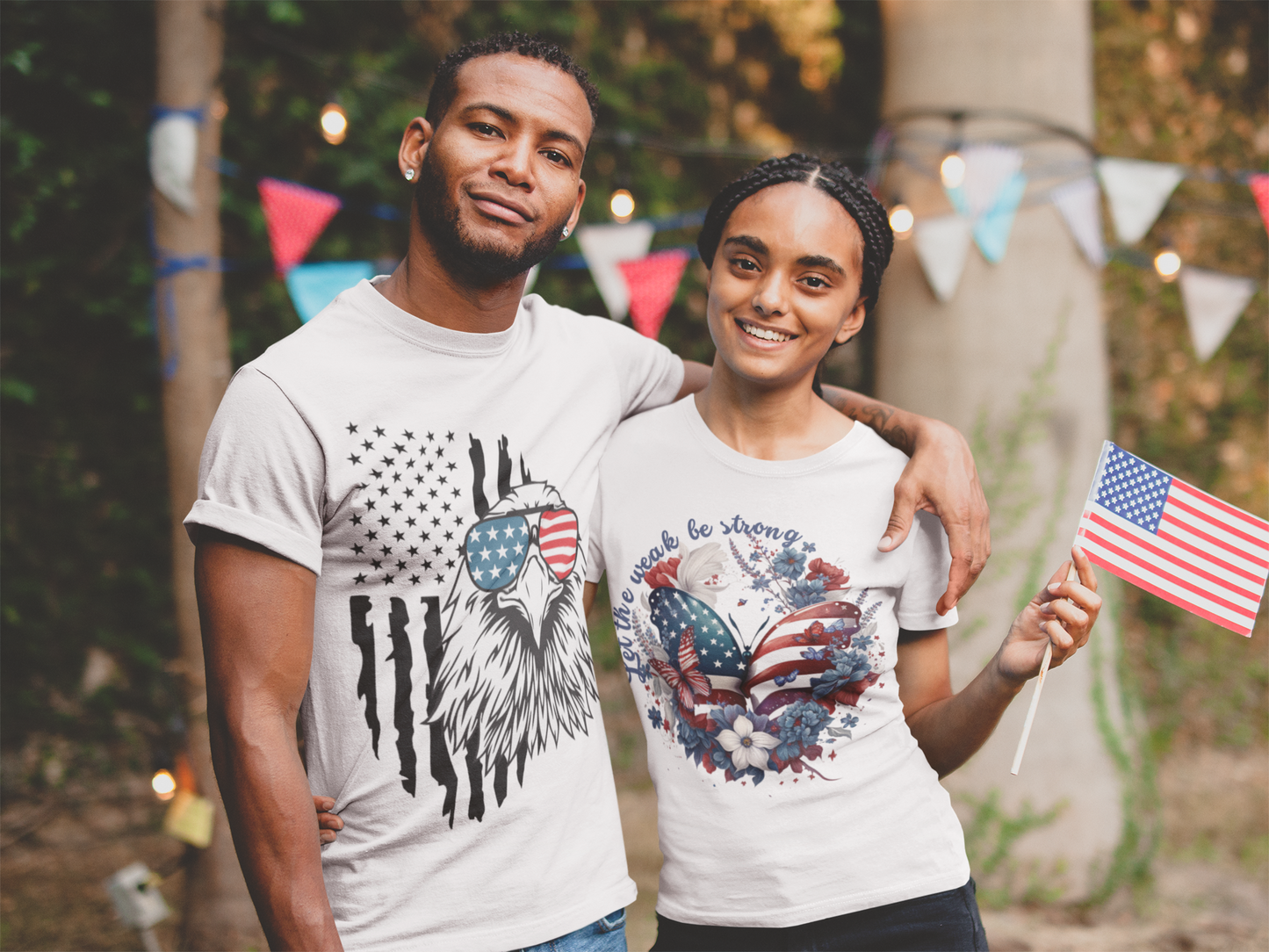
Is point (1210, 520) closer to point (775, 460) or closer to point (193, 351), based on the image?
point (775, 460)

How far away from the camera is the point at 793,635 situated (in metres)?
1.61

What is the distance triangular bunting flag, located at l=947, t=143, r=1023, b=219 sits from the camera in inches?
148

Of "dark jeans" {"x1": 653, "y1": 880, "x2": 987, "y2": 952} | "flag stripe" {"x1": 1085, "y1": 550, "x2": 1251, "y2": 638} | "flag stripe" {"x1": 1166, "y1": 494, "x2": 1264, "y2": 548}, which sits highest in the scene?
"flag stripe" {"x1": 1166, "y1": 494, "x2": 1264, "y2": 548}

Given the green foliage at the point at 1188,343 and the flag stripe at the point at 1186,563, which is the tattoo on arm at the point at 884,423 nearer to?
the flag stripe at the point at 1186,563

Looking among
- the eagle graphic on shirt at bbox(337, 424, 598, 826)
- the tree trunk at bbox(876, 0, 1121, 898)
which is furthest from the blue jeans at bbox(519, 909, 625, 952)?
the tree trunk at bbox(876, 0, 1121, 898)

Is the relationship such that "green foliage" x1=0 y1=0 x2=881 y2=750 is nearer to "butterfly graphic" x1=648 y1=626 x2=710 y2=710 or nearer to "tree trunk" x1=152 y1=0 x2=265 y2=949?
"tree trunk" x1=152 y1=0 x2=265 y2=949

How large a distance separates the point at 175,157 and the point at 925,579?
2807 millimetres

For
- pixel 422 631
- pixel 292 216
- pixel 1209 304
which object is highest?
pixel 292 216

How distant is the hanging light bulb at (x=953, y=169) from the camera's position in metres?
3.75

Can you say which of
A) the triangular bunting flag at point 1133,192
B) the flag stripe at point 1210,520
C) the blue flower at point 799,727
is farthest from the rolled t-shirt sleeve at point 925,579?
the triangular bunting flag at point 1133,192

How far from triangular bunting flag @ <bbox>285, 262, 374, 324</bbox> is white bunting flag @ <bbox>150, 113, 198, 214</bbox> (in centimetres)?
42

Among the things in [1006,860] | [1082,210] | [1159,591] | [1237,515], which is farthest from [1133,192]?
[1006,860]

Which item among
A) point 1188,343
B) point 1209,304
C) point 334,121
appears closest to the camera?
point 334,121

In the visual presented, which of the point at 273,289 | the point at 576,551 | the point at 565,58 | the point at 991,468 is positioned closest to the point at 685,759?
the point at 576,551
